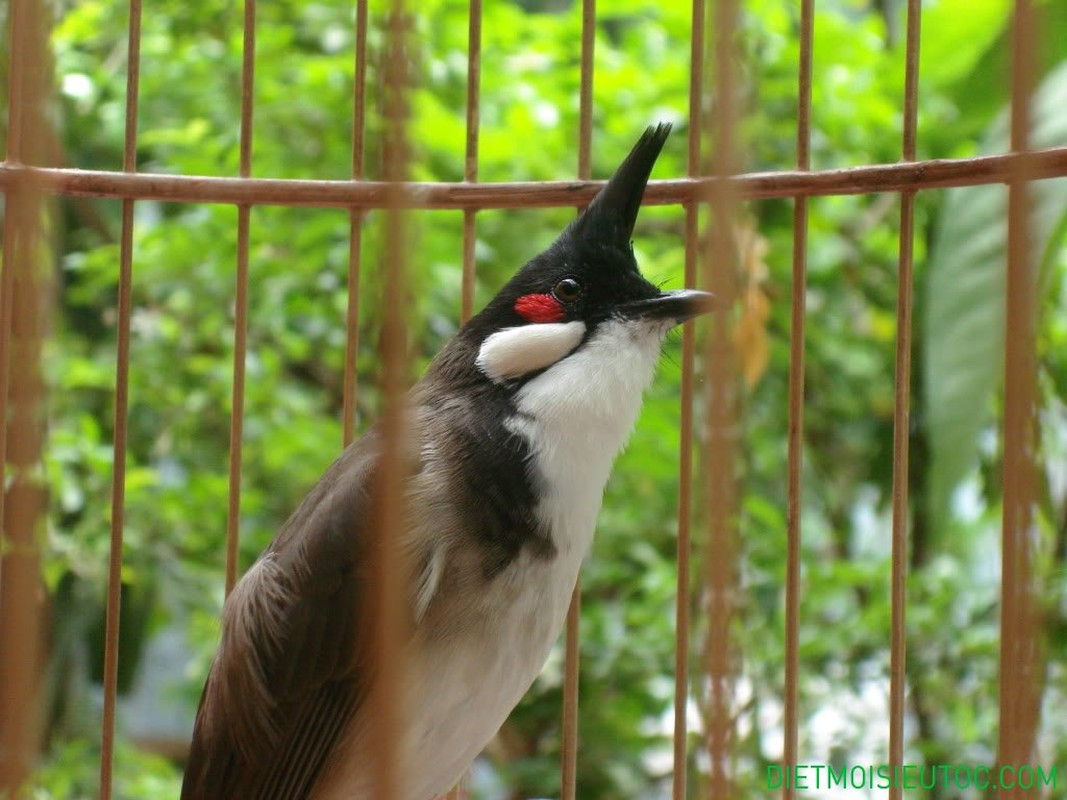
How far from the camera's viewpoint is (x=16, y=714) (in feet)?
2.01

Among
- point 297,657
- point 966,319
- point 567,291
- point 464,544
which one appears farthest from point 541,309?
point 966,319

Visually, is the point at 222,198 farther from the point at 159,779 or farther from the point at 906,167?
the point at 159,779

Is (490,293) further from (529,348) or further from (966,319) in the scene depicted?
(529,348)

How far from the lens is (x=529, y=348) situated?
1.18m

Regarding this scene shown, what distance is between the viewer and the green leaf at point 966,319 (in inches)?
73.4

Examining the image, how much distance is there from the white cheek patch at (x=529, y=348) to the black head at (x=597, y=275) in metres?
0.01

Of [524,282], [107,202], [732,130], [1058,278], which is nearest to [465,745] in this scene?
[524,282]

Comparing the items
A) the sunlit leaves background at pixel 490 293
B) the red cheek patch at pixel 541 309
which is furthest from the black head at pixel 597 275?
the sunlit leaves background at pixel 490 293

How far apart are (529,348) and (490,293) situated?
1067 millimetres

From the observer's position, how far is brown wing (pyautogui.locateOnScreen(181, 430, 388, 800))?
1154 mm

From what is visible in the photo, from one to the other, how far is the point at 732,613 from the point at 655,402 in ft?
4.97

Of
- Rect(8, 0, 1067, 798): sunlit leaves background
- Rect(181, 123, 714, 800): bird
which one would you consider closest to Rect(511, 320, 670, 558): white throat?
Rect(181, 123, 714, 800): bird

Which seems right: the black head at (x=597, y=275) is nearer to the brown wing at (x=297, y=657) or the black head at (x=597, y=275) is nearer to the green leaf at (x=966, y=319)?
the brown wing at (x=297, y=657)

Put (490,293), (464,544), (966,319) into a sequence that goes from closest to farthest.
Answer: (464,544)
(966,319)
(490,293)
